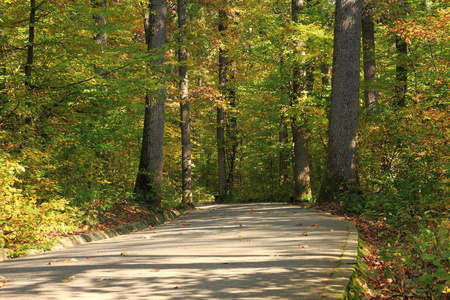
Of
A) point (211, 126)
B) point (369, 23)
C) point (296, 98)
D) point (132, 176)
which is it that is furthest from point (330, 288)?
point (211, 126)

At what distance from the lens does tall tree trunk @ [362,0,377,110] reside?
19.1 meters

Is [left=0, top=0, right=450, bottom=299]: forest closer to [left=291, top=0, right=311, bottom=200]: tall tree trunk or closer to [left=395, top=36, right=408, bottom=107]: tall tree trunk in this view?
[left=291, top=0, right=311, bottom=200]: tall tree trunk

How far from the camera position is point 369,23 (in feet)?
66.7

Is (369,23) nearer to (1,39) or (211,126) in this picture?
(1,39)

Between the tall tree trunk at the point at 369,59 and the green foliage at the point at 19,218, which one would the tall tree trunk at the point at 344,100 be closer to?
the tall tree trunk at the point at 369,59

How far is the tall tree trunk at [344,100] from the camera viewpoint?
12859mm

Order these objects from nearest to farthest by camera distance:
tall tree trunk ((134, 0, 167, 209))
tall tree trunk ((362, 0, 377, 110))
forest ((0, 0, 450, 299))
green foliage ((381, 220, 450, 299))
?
green foliage ((381, 220, 450, 299)) < forest ((0, 0, 450, 299)) < tall tree trunk ((134, 0, 167, 209)) < tall tree trunk ((362, 0, 377, 110))

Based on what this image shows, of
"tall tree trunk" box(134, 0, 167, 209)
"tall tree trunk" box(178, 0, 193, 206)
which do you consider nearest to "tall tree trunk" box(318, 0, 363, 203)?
"tall tree trunk" box(134, 0, 167, 209)

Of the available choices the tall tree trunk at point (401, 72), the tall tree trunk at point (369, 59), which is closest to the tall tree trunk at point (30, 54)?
the tall tree trunk at point (369, 59)

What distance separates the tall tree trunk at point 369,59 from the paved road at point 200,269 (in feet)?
40.2

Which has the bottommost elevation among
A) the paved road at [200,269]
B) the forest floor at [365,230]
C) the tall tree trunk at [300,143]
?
the forest floor at [365,230]

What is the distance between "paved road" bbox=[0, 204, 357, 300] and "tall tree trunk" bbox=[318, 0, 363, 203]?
4.51m

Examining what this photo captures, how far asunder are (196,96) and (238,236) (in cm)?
1667

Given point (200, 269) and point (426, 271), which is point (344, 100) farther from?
point (200, 269)
